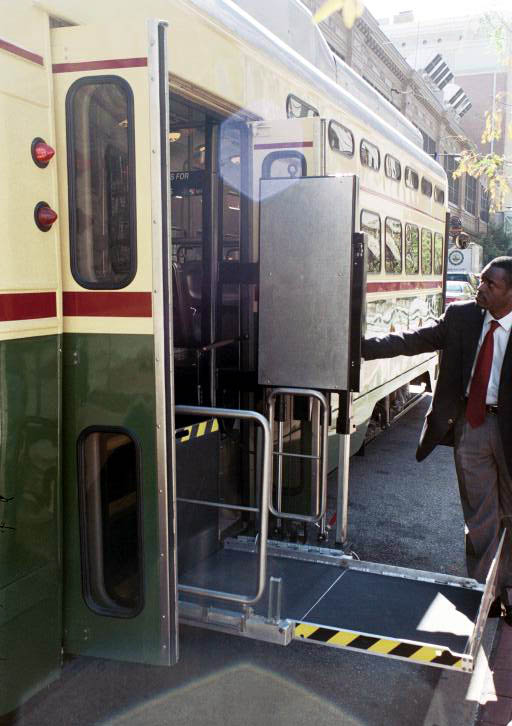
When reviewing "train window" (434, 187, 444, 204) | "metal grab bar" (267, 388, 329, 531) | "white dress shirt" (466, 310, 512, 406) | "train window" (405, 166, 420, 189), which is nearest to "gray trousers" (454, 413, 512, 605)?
"white dress shirt" (466, 310, 512, 406)

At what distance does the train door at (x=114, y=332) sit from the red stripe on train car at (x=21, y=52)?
0.09 m

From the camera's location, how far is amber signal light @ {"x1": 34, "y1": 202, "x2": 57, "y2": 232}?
306 centimetres

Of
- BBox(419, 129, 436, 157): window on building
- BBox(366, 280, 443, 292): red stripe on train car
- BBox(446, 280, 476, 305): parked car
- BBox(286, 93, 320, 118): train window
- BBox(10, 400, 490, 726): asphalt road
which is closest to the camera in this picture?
BBox(10, 400, 490, 726): asphalt road

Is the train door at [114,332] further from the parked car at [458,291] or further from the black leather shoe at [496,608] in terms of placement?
the parked car at [458,291]

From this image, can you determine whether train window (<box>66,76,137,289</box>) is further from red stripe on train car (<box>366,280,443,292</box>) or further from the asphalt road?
red stripe on train car (<box>366,280,443,292</box>)

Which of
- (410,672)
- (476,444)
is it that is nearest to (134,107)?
(476,444)

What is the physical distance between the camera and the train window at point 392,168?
7340 mm

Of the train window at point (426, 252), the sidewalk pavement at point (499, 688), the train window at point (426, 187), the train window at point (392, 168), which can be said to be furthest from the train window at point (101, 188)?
the train window at point (426, 252)

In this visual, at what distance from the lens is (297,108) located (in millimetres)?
5020

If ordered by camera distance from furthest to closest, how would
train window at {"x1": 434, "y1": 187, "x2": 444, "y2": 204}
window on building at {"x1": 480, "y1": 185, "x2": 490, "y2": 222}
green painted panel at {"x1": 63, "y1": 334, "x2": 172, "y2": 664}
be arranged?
window on building at {"x1": 480, "y1": 185, "x2": 490, "y2": 222}
train window at {"x1": 434, "y1": 187, "x2": 444, "y2": 204}
green painted panel at {"x1": 63, "y1": 334, "x2": 172, "y2": 664}

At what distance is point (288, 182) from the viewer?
4.23 m

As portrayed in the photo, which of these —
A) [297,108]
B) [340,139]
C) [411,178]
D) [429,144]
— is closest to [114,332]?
[297,108]

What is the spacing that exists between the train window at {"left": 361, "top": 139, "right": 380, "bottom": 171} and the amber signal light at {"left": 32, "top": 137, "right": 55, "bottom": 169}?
12.6 feet

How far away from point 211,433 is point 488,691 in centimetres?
190
